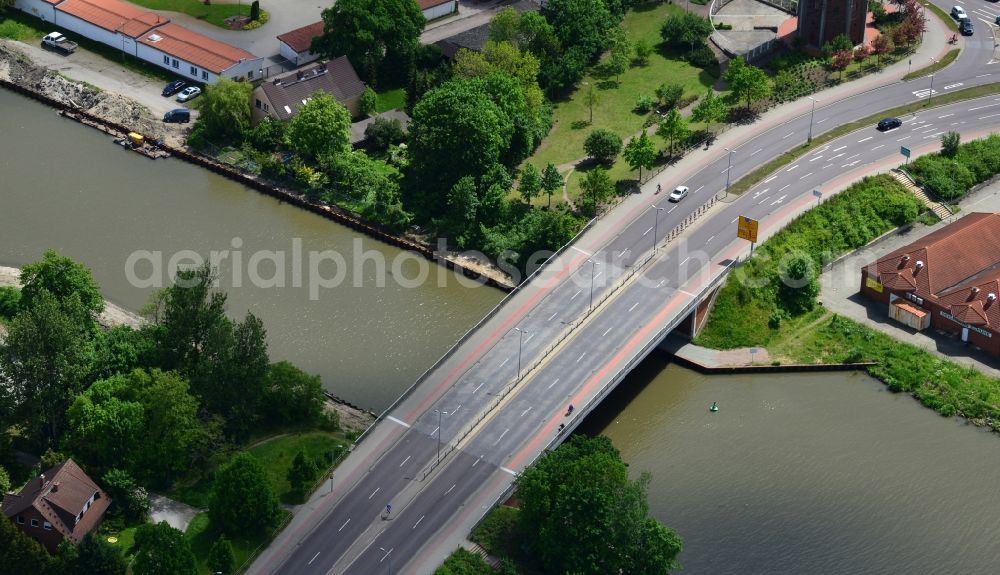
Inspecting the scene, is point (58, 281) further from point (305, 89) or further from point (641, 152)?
point (641, 152)

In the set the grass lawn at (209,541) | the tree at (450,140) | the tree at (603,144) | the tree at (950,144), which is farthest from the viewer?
the tree at (950,144)

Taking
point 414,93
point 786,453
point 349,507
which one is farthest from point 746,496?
point 414,93

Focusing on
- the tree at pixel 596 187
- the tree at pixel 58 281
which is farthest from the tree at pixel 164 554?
the tree at pixel 596 187

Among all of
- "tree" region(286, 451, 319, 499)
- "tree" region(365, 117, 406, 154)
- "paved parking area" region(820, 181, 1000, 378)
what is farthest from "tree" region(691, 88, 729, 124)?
"tree" region(286, 451, 319, 499)

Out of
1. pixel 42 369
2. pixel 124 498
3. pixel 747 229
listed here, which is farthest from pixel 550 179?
pixel 124 498

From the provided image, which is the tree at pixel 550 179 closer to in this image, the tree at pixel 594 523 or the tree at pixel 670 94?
the tree at pixel 670 94

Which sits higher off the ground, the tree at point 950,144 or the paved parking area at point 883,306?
the tree at point 950,144

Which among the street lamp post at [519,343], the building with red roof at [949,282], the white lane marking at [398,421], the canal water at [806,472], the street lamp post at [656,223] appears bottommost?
the canal water at [806,472]
